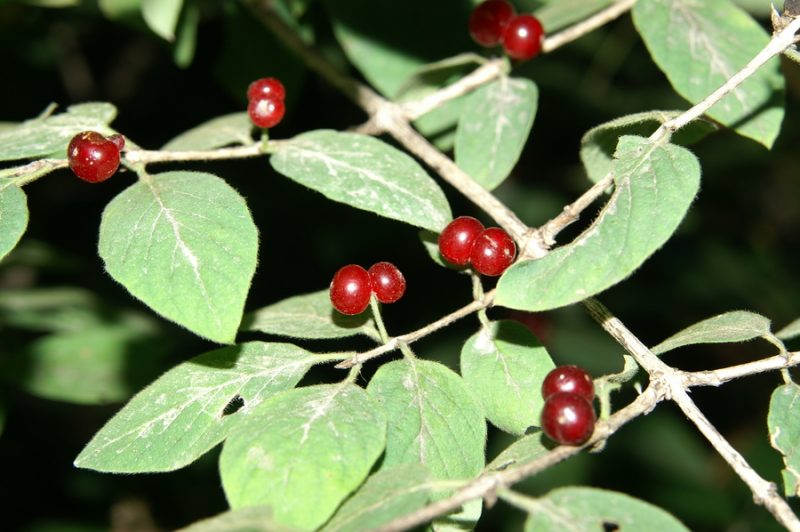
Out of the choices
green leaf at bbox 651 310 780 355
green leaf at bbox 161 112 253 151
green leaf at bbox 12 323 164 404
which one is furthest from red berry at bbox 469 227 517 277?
green leaf at bbox 12 323 164 404

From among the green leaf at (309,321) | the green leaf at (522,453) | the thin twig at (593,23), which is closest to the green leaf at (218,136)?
the green leaf at (309,321)

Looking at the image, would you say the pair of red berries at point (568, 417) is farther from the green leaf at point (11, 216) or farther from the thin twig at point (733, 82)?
the green leaf at point (11, 216)

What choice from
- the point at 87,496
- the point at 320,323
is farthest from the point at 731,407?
the point at 320,323

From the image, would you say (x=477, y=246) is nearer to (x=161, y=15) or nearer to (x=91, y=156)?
(x=91, y=156)

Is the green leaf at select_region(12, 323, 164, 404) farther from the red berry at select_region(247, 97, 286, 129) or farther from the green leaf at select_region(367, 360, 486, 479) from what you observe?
the green leaf at select_region(367, 360, 486, 479)

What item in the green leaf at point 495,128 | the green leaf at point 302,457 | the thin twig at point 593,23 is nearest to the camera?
the green leaf at point 302,457

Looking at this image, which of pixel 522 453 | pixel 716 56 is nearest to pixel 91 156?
pixel 522 453
